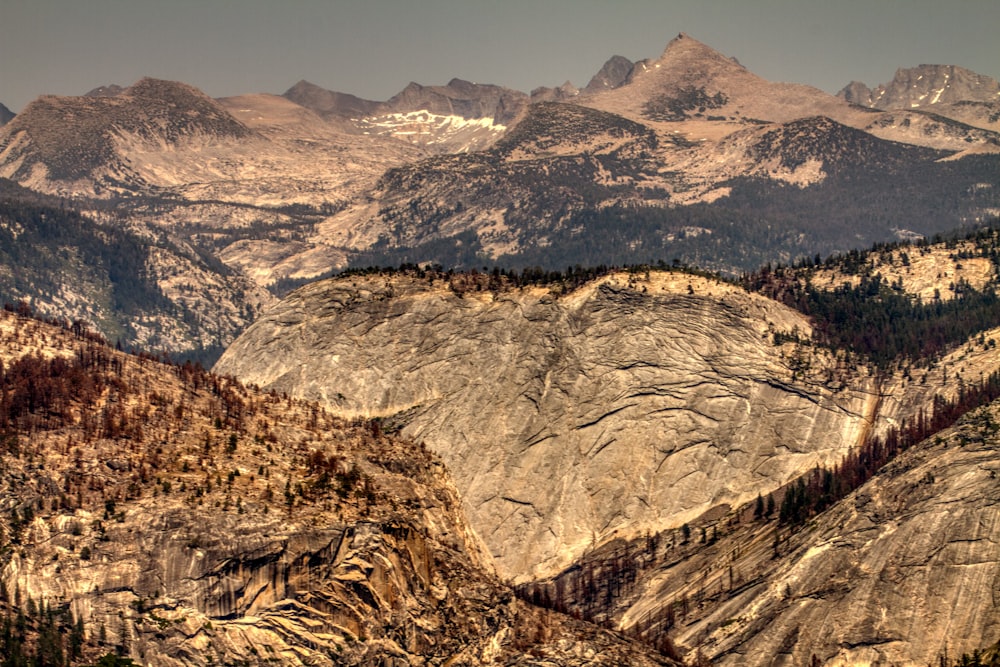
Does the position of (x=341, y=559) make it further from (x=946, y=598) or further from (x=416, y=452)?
(x=946, y=598)

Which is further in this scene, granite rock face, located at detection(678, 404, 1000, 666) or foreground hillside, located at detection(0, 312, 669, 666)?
granite rock face, located at detection(678, 404, 1000, 666)

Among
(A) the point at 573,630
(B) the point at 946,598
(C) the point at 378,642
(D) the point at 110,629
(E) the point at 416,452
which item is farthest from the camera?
(B) the point at 946,598

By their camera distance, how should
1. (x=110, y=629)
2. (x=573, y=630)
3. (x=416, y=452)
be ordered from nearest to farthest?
1. (x=110, y=629)
2. (x=573, y=630)
3. (x=416, y=452)

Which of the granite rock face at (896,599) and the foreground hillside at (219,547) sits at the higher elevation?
the foreground hillside at (219,547)

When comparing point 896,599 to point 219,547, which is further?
point 896,599

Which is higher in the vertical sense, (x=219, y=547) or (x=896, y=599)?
(x=219, y=547)

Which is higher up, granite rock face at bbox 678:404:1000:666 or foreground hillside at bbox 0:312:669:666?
foreground hillside at bbox 0:312:669:666

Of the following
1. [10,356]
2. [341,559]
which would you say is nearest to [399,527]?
[341,559]

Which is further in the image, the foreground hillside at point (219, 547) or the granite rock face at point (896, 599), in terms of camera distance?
the granite rock face at point (896, 599)
